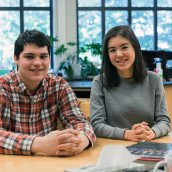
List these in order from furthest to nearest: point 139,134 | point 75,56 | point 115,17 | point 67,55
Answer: point 115,17, point 67,55, point 75,56, point 139,134

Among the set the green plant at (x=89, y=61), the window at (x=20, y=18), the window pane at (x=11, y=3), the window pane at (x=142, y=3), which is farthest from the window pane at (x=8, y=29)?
the window pane at (x=142, y=3)

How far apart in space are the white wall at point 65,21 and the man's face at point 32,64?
6287mm

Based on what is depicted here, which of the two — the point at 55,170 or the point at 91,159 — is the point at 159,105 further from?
the point at 55,170

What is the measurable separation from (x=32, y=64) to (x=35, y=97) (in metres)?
0.17

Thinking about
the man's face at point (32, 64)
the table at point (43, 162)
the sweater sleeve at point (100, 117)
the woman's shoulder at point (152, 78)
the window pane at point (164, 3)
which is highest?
the window pane at point (164, 3)

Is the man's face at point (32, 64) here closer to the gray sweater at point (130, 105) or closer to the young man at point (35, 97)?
the young man at point (35, 97)

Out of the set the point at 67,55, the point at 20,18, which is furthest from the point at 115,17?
the point at 20,18

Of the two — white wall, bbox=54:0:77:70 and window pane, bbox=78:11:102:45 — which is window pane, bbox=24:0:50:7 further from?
window pane, bbox=78:11:102:45

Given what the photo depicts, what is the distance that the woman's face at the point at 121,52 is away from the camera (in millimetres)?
2285

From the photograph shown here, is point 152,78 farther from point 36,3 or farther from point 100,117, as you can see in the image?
point 36,3

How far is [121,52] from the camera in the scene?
7.48 feet

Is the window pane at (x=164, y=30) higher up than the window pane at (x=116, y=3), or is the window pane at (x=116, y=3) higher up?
the window pane at (x=116, y=3)

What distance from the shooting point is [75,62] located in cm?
812

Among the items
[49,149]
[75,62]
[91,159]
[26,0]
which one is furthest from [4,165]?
[26,0]
